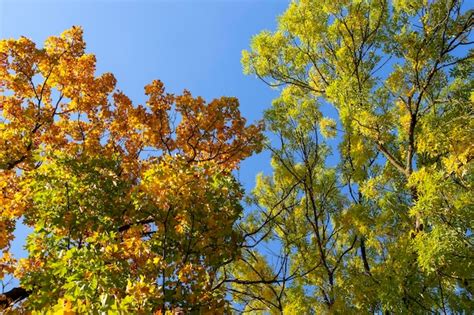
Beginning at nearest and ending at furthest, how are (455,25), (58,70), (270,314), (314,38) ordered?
(455,25) → (58,70) → (270,314) → (314,38)

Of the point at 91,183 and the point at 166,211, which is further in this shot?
the point at 91,183

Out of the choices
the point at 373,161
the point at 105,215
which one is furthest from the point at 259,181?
the point at 105,215

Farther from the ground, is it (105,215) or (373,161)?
(373,161)

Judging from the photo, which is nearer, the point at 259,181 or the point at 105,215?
the point at 105,215

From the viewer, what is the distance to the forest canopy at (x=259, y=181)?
5.66m

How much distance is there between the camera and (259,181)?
563 inches

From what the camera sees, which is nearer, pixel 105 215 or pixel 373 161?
pixel 105 215

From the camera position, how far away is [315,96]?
43.5 feet

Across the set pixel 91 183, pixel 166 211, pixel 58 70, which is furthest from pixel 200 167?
pixel 58 70

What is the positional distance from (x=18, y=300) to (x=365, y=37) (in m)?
10.3

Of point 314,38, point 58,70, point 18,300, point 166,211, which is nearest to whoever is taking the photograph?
point 166,211

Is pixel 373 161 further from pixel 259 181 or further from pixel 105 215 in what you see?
pixel 105 215

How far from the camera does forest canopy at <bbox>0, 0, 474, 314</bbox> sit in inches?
223

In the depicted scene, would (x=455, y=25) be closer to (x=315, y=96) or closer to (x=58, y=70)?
(x=315, y=96)
